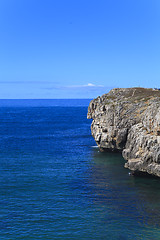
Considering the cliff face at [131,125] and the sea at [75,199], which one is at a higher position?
the cliff face at [131,125]

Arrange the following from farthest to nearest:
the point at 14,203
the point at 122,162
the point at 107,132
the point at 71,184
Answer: the point at 107,132
the point at 122,162
the point at 71,184
the point at 14,203

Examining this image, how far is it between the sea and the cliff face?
365 cm

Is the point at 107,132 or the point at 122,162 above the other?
the point at 107,132

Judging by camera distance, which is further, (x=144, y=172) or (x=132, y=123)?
(x=132, y=123)

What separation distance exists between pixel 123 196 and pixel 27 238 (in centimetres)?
1891

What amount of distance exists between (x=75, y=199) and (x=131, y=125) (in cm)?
2916

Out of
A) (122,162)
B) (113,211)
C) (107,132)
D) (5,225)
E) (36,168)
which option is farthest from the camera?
(107,132)

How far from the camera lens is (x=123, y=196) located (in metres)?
50.9

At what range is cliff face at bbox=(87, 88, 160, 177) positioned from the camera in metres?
56.5

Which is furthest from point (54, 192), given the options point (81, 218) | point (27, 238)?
point (27, 238)

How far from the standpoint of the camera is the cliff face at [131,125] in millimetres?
56500

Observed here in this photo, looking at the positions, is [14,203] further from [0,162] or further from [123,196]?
[0,162]

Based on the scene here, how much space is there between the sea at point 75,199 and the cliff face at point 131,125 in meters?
3.65

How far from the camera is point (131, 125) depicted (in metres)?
73.2
